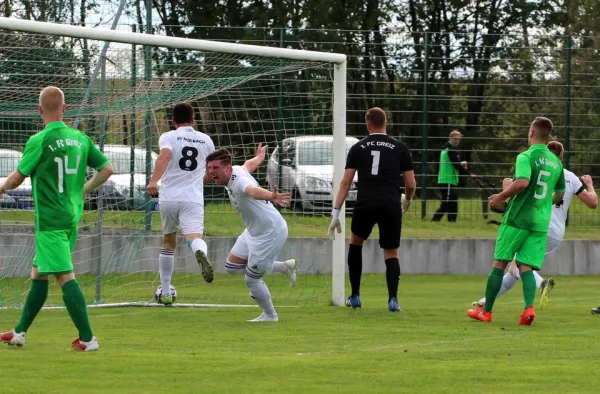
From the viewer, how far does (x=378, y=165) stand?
1330cm

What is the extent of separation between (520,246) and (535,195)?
1.65 ft

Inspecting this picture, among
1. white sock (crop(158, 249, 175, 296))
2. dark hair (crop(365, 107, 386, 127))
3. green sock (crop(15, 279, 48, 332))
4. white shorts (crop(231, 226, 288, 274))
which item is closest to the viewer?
green sock (crop(15, 279, 48, 332))

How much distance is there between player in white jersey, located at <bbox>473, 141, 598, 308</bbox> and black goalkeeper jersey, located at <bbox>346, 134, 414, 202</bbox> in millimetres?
1171

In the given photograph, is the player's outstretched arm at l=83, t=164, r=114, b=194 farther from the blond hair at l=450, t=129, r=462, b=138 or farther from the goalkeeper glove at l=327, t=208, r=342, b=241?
the blond hair at l=450, t=129, r=462, b=138

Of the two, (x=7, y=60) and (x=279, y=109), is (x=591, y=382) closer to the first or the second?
(x=7, y=60)

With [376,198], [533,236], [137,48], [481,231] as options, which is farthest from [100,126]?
[481,231]

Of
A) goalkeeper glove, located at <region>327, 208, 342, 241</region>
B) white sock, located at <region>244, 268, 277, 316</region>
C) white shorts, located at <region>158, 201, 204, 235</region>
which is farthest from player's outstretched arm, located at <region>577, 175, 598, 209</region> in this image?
white shorts, located at <region>158, 201, 204, 235</region>

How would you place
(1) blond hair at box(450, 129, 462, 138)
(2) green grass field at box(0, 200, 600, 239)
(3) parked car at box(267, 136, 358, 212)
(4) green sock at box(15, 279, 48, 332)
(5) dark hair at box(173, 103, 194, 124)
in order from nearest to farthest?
(4) green sock at box(15, 279, 48, 332), (5) dark hair at box(173, 103, 194, 124), (3) parked car at box(267, 136, 358, 212), (2) green grass field at box(0, 200, 600, 239), (1) blond hair at box(450, 129, 462, 138)

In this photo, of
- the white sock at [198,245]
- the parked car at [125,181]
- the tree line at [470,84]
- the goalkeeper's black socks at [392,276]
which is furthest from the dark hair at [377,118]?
the tree line at [470,84]

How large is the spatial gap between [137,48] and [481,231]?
27.0 feet

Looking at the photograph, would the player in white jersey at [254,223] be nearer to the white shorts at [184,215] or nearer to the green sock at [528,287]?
the white shorts at [184,215]

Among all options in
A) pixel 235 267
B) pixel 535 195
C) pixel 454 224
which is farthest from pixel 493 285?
pixel 454 224

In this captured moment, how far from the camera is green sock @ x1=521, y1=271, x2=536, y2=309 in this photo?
38.8ft

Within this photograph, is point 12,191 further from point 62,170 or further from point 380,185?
point 62,170
